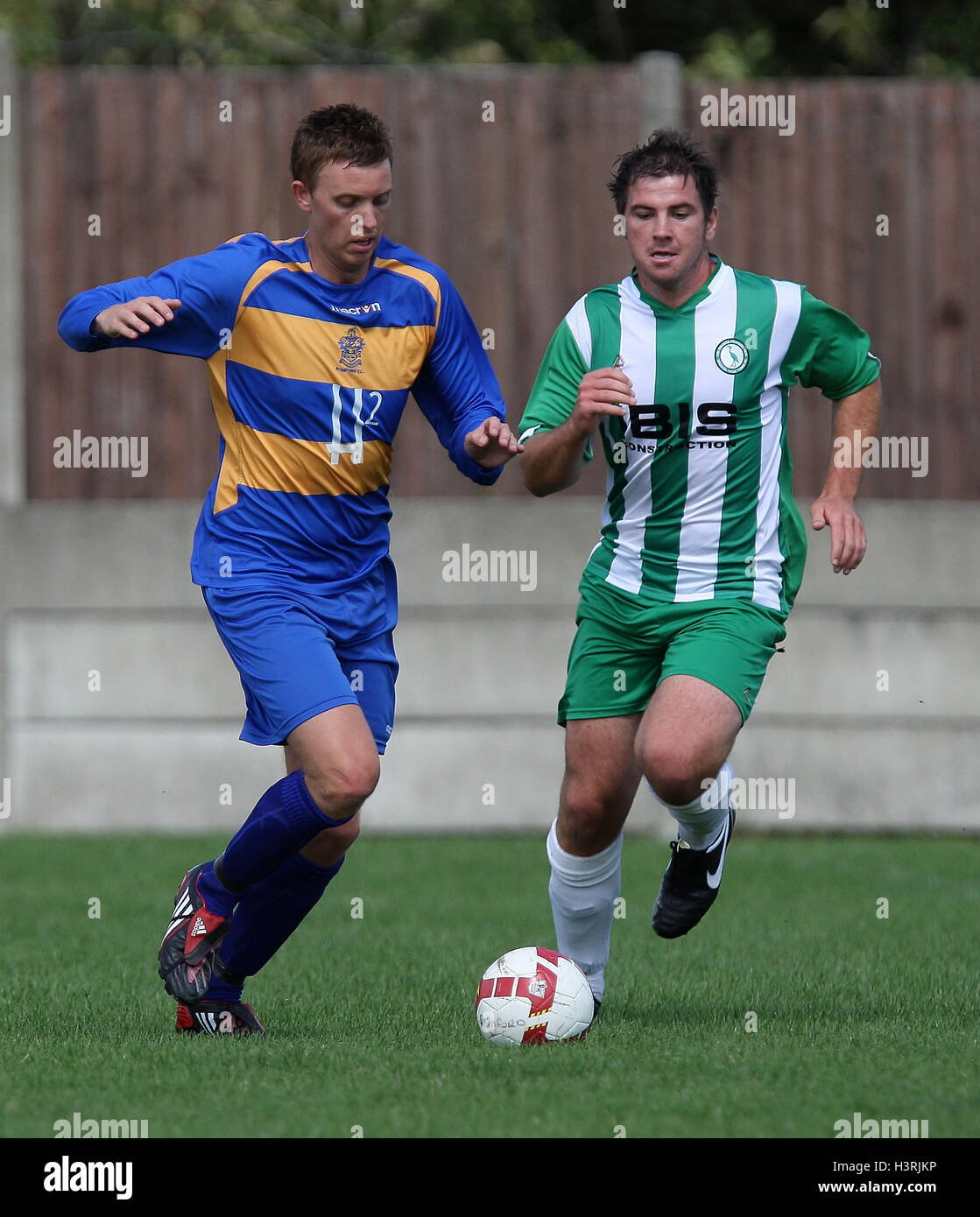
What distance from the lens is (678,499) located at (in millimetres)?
5098

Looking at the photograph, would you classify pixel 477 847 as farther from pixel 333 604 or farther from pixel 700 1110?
pixel 700 1110

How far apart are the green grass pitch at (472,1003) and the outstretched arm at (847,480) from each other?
124cm

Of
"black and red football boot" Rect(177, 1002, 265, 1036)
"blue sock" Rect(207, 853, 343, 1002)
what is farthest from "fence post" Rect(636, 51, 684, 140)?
"black and red football boot" Rect(177, 1002, 265, 1036)

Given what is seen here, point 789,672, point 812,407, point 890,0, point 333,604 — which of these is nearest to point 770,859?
point 789,672

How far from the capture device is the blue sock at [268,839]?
4.75m

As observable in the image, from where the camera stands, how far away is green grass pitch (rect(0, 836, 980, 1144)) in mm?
3814

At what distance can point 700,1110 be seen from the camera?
3771 millimetres

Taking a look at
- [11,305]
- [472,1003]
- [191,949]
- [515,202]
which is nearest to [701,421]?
[472,1003]

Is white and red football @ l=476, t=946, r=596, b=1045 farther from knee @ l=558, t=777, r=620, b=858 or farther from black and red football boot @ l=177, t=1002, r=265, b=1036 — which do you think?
black and red football boot @ l=177, t=1002, r=265, b=1036

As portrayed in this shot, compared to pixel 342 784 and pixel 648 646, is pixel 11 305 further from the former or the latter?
pixel 342 784

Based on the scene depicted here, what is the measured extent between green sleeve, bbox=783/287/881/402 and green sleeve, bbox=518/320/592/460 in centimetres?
59

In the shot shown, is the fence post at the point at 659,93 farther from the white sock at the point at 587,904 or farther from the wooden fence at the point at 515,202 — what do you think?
the white sock at the point at 587,904

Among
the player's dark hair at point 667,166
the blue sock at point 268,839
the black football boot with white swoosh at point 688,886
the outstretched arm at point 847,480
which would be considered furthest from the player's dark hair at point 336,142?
the black football boot with white swoosh at point 688,886

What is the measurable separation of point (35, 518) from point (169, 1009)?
14.0 feet
